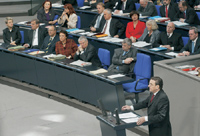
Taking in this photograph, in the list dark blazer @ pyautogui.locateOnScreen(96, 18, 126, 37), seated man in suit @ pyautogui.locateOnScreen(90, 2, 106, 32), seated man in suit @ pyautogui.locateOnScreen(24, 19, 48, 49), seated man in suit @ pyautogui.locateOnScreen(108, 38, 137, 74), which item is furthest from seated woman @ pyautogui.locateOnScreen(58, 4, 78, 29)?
seated man in suit @ pyautogui.locateOnScreen(108, 38, 137, 74)

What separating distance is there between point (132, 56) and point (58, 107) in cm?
160

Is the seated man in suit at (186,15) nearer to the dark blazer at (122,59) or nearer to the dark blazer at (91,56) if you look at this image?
the dark blazer at (122,59)

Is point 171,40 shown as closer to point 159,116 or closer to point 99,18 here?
point 99,18

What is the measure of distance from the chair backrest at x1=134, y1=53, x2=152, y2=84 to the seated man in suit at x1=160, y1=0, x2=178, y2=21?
315 centimetres

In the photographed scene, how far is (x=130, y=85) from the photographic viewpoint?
7.66 m

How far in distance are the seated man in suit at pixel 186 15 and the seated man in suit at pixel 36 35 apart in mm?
2989

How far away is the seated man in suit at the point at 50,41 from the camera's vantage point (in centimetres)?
943

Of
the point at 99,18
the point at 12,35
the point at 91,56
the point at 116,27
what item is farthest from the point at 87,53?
the point at 12,35

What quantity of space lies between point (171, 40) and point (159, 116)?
12.1 feet

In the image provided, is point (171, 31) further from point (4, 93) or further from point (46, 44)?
point (4, 93)

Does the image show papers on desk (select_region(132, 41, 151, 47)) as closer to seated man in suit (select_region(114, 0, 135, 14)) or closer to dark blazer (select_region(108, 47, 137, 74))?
dark blazer (select_region(108, 47, 137, 74))

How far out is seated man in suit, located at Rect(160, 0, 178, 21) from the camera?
10.7 metres

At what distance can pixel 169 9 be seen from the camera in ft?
35.4

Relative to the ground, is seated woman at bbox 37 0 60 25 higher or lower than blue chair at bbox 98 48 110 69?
higher
